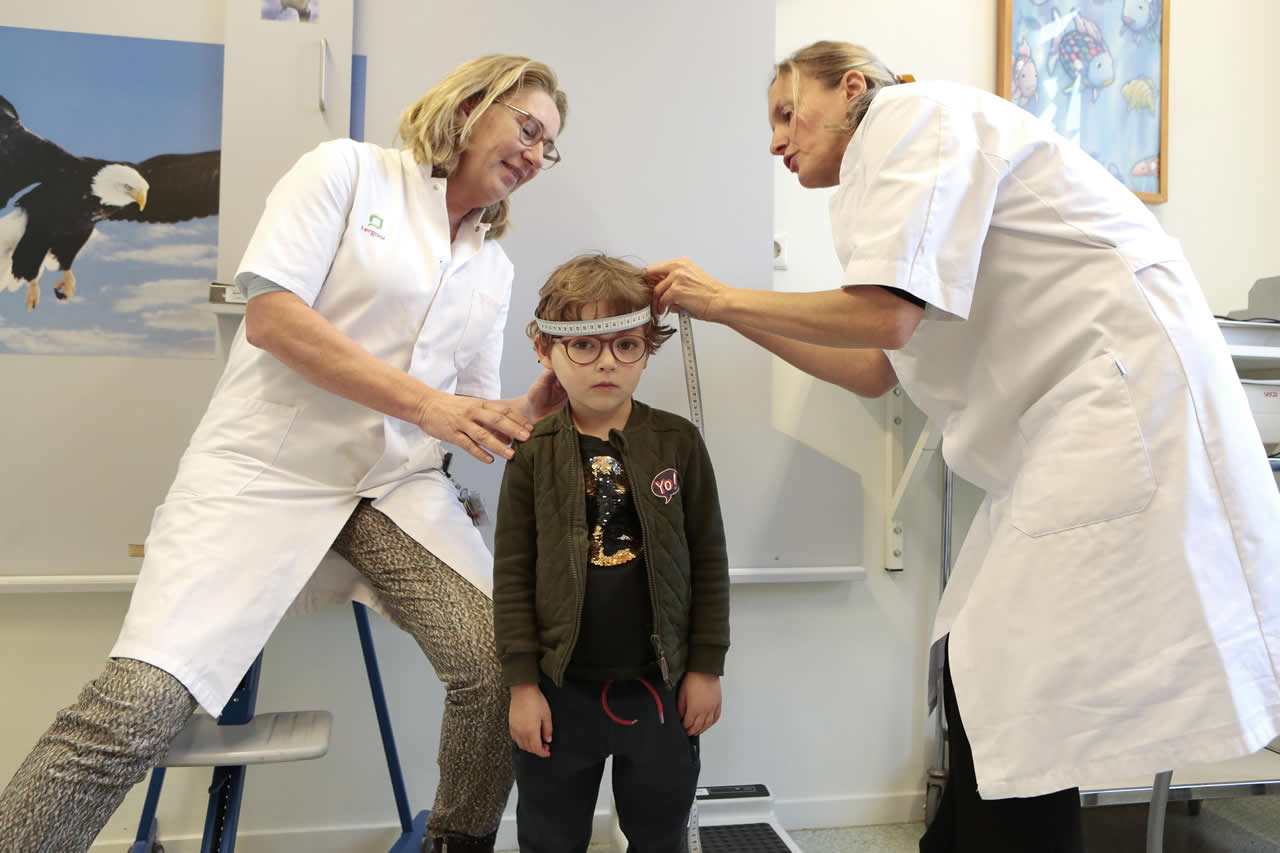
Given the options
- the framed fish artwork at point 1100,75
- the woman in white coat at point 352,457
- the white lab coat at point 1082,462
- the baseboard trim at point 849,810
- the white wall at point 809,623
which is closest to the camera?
the white lab coat at point 1082,462

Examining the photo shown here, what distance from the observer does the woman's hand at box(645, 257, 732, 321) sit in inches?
48.0

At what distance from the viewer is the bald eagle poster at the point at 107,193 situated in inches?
67.2

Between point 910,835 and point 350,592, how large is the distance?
141 centimetres

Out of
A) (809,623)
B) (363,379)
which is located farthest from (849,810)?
(363,379)

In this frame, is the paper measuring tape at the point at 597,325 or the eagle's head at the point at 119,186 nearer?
the paper measuring tape at the point at 597,325

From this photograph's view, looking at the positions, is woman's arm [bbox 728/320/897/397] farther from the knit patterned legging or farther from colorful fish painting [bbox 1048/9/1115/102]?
colorful fish painting [bbox 1048/9/1115/102]

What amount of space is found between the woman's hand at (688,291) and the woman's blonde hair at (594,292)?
27 millimetres

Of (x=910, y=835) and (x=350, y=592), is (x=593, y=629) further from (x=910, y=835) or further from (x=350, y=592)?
(x=910, y=835)

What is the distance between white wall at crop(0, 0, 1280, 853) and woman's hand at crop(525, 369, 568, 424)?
0.55 metres

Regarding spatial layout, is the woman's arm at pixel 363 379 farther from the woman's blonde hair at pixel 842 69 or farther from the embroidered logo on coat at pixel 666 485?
the woman's blonde hair at pixel 842 69

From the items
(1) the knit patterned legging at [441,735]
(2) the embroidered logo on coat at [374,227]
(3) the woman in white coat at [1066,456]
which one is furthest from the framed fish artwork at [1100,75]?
(1) the knit patterned legging at [441,735]

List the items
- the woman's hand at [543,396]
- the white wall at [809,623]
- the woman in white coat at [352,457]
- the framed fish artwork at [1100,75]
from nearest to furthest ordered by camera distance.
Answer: the woman in white coat at [352,457] → the woman's hand at [543,396] → the white wall at [809,623] → the framed fish artwork at [1100,75]

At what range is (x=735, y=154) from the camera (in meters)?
1.93

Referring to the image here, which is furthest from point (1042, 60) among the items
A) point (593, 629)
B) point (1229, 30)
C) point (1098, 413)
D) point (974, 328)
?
point (593, 629)
